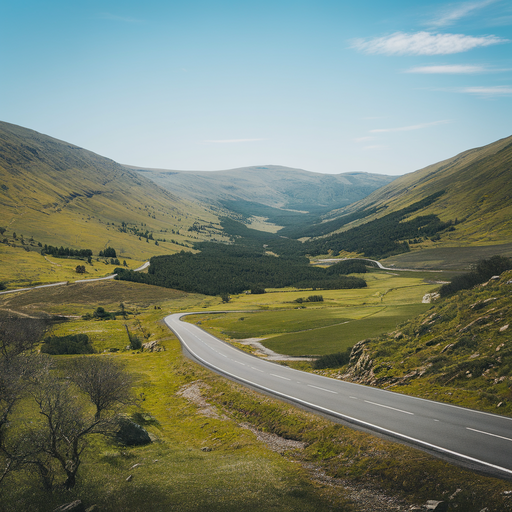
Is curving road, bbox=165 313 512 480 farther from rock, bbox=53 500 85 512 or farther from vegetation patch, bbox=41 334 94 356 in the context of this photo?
vegetation patch, bbox=41 334 94 356

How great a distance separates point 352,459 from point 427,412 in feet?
26.8

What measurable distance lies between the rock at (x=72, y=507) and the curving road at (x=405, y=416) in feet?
63.1

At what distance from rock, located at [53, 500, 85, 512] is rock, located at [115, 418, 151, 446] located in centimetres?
1062

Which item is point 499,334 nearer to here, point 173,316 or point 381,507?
point 381,507

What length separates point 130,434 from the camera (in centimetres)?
3009

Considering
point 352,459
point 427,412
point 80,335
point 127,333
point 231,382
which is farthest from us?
point 127,333

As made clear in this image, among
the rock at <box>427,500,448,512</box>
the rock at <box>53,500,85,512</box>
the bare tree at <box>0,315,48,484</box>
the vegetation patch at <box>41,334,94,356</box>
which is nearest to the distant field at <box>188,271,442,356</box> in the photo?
the vegetation patch at <box>41,334,94,356</box>

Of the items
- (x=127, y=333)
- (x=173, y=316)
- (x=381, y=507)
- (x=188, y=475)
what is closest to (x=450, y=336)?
(x=381, y=507)

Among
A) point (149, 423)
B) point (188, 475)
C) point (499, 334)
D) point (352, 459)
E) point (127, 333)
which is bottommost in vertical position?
point (127, 333)

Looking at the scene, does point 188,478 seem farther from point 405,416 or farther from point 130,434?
point 405,416

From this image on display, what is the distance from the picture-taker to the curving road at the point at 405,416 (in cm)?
1961

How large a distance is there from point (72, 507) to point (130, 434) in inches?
456

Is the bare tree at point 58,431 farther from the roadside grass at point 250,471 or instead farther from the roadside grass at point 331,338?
the roadside grass at point 331,338

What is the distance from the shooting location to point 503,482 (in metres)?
16.5
